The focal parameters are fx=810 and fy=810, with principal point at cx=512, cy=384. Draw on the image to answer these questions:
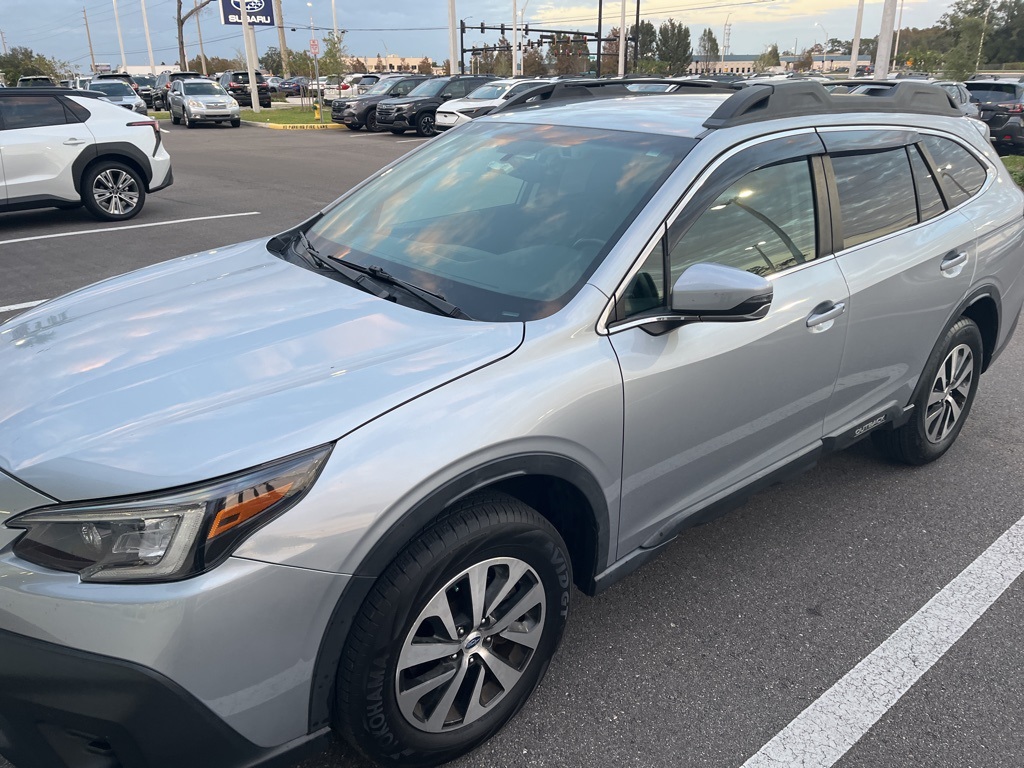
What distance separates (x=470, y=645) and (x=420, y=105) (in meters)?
22.6

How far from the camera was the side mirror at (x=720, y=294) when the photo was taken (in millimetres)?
2301

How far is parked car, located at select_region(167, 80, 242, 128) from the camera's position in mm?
27016

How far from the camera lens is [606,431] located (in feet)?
7.52

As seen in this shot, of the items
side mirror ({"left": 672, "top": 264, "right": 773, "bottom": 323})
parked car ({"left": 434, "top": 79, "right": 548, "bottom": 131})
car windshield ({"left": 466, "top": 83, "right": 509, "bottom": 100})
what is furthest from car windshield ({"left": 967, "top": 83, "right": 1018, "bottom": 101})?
side mirror ({"left": 672, "top": 264, "right": 773, "bottom": 323})

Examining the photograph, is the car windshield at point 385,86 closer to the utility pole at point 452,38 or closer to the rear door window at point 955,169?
the utility pole at point 452,38

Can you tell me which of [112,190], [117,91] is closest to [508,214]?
[112,190]

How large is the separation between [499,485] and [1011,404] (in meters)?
3.96

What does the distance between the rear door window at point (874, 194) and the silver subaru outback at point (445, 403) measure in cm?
2

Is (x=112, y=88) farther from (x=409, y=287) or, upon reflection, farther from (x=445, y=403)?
(x=445, y=403)

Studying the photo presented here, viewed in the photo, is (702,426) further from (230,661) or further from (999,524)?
(999,524)

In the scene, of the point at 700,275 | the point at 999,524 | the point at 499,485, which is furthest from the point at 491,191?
the point at 999,524

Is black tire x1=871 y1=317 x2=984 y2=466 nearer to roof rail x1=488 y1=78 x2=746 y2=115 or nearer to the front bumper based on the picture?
roof rail x1=488 y1=78 x2=746 y2=115

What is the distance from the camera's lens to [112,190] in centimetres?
990

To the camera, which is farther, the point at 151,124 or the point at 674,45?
the point at 674,45
